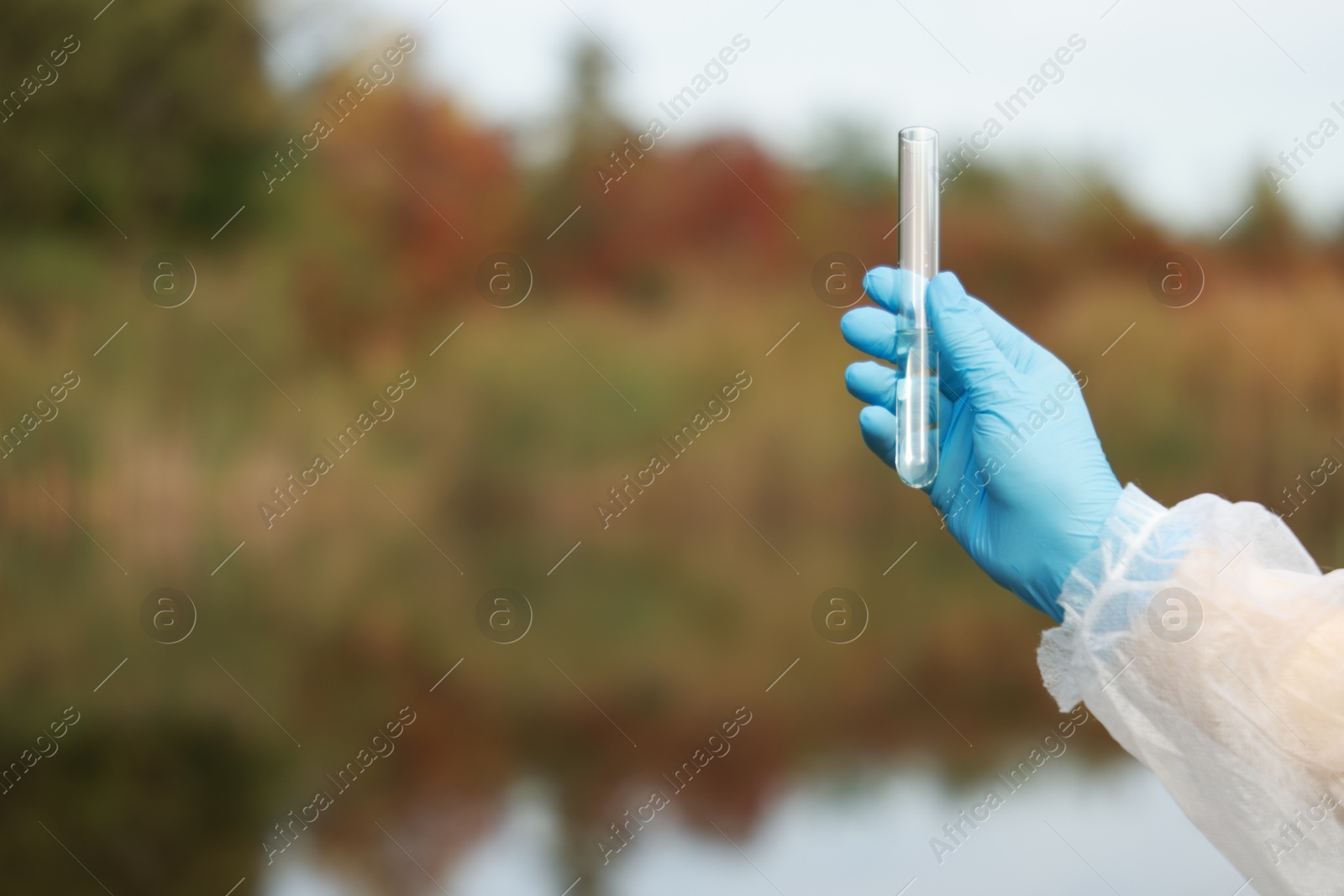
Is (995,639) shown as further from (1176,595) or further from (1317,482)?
(1317,482)

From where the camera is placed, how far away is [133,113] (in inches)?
245

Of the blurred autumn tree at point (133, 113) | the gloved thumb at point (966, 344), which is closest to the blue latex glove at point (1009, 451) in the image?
the gloved thumb at point (966, 344)

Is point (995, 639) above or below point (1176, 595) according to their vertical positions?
below

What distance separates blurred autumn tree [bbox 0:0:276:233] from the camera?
6223mm

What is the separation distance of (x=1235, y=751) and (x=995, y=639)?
3.49m

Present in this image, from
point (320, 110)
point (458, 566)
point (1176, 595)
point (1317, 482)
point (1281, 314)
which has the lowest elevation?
point (458, 566)

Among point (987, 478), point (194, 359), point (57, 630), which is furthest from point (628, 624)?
point (987, 478)

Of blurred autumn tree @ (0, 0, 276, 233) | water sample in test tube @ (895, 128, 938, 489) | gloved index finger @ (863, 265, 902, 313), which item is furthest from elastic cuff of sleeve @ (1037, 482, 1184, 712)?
blurred autumn tree @ (0, 0, 276, 233)

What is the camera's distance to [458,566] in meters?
6.50

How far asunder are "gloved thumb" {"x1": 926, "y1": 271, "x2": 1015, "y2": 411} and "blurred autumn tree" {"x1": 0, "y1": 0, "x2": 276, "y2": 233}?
571 centimetres

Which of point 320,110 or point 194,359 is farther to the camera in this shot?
point 320,110

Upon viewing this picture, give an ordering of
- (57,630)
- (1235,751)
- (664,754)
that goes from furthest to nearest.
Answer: (57,630) < (664,754) < (1235,751)

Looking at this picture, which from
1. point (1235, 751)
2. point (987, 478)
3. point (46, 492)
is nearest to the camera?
point (1235, 751)

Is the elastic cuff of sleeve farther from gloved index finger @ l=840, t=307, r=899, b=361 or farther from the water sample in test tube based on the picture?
gloved index finger @ l=840, t=307, r=899, b=361
